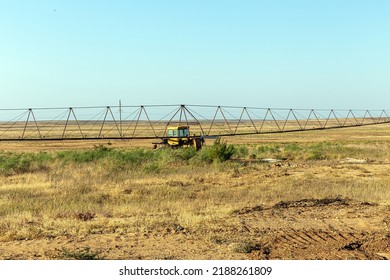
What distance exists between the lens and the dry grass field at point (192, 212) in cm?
942

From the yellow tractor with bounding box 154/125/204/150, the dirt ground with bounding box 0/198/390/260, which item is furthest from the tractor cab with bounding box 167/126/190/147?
the dirt ground with bounding box 0/198/390/260

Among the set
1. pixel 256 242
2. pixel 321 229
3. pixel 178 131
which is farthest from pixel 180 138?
pixel 256 242

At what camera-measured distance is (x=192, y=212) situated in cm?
1386

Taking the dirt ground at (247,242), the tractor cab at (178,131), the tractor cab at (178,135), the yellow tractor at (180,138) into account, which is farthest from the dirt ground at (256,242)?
the tractor cab at (178,131)

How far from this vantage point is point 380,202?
15.6 m

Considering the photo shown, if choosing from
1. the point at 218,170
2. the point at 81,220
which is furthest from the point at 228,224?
the point at 218,170

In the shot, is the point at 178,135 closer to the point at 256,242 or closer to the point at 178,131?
the point at 178,131

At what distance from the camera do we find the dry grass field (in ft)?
30.9

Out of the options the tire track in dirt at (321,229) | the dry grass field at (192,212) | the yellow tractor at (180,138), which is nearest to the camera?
the tire track in dirt at (321,229)

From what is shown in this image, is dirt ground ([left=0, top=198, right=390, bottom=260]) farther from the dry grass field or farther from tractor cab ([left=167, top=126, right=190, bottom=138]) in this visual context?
tractor cab ([left=167, top=126, right=190, bottom=138])

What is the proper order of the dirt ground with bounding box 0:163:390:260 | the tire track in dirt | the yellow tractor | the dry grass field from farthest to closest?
1. the yellow tractor
2. the dry grass field
3. the tire track in dirt
4. the dirt ground with bounding box 0:163:390:260

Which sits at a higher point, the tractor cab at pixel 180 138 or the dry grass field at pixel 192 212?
the tractor cab at pixel 180 138

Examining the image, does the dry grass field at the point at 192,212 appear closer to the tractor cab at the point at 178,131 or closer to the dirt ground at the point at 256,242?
the dirt ground at the point at 256,242
